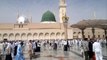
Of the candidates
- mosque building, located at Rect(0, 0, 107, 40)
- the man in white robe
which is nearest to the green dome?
mosque building, located at Rect(0, 0, 107, 40)

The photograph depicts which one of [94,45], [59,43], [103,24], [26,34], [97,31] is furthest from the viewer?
[97,31]

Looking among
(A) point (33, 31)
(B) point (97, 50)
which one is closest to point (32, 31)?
(A) point (33, 31)

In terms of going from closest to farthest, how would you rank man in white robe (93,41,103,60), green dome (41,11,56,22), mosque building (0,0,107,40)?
1. man in white robe (93,41,103,60)
2. mosque building (0,0,107,40)
3. green dome (41,11,56,22)

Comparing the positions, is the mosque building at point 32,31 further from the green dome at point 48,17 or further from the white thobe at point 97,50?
the white thobe at point 97,50

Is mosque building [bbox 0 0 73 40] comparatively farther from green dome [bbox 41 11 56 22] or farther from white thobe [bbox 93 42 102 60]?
white thobe [bbox 93 42 102 60]

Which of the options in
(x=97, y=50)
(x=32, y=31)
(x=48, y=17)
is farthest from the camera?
(x=48, y=17)

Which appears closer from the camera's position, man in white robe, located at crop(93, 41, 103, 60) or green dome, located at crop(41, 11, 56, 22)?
man in white robe, located at crop(93, 41, 103, 60)

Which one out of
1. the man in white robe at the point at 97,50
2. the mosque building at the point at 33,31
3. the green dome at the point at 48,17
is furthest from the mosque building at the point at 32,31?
the man in white robe at the point at 97,50

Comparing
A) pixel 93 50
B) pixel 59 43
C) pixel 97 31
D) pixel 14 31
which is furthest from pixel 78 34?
pixel 93 50

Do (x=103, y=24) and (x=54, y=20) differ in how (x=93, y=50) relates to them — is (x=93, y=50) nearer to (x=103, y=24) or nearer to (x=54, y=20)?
(x=103, y=24)

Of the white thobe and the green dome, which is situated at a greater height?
the green dome

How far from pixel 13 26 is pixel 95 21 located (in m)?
46.7

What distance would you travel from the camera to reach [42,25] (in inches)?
2408

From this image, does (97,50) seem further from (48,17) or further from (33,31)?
(48,17)
